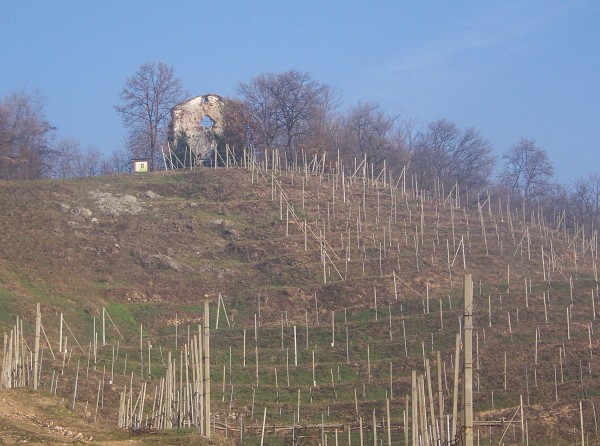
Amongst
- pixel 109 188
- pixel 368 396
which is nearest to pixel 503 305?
pixel 368 396

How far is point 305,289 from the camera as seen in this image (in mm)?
43875

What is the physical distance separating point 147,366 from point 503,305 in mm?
14917

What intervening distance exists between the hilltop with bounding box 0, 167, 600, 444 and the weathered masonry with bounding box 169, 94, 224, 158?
797cm

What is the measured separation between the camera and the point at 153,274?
4731 cm

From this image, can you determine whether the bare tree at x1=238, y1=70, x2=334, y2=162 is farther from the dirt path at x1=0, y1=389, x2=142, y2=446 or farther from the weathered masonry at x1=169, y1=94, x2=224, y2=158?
the dirt path at x1=0, y1=389, x2=142, y2=446

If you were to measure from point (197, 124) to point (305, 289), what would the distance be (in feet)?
97.0

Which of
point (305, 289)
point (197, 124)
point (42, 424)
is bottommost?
point (42, 424)

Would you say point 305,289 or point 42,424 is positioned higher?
point 305,289

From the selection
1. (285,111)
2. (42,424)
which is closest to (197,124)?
(285,111)

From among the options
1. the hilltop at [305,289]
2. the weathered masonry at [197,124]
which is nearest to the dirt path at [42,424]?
the hilltop at [305,289]

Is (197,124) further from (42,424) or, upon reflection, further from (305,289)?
(42,424)

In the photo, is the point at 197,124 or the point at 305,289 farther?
the point at 197,124

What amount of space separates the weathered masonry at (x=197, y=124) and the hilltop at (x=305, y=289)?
7974mm

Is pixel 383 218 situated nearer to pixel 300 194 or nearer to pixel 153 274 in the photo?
pixel 300 194
